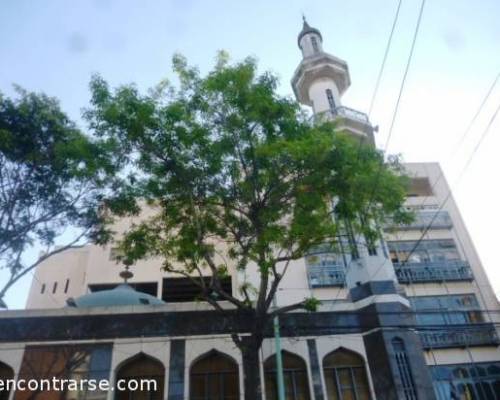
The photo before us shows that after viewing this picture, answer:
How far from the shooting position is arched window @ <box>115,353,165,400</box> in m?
12.9

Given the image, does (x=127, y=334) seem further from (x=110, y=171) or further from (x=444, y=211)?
(x=444, y=211)

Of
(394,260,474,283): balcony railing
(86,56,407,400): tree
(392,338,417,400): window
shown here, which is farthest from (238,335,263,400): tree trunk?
(394,260,474,283): balcony railing

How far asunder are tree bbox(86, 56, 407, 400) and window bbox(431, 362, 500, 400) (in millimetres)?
15478

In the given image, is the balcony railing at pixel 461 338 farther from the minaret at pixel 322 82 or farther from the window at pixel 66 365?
the window at pixel 66 365

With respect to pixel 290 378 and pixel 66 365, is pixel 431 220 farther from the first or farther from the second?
pixel 66 365

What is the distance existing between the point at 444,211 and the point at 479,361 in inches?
421

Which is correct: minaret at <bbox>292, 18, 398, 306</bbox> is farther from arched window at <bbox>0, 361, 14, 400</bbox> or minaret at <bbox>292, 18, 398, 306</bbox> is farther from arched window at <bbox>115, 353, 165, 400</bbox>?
arched window at <bbox>0, 361, 14, 400</bbox>

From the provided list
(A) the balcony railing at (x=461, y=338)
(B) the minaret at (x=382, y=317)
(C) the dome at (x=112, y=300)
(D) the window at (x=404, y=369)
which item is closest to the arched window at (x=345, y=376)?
(B) the minaret at (x=382, y=317)

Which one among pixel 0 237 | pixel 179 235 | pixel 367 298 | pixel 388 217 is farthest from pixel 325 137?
pixel 0 237

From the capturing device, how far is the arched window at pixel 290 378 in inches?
516

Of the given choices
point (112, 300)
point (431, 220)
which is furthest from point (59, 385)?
point (431, 220)

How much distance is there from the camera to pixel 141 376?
517 inches

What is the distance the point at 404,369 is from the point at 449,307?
13742 mm

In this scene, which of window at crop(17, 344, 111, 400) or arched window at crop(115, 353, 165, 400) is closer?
window at crop(17, 344, 111, 400)
